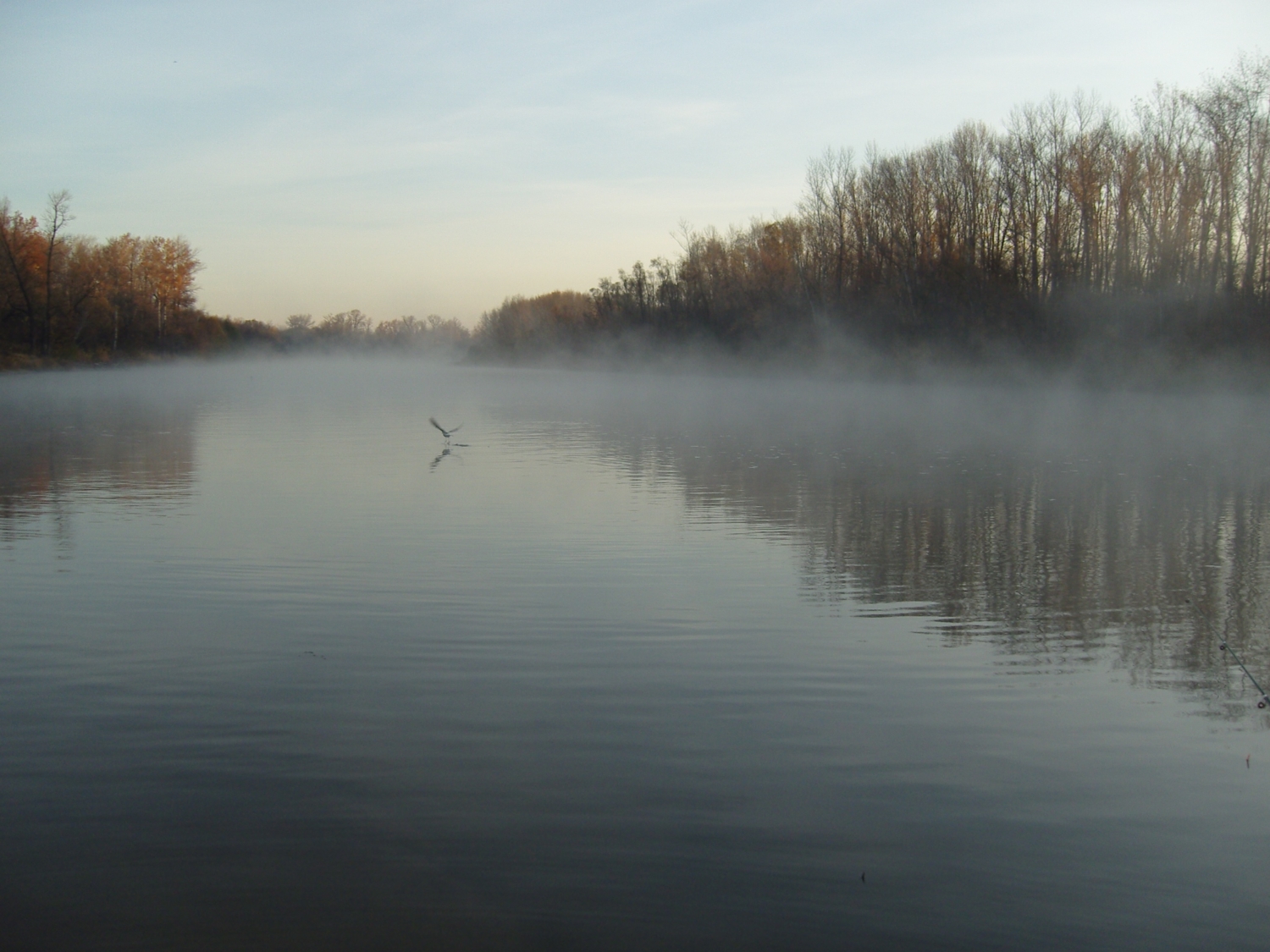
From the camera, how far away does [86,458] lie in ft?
66.4

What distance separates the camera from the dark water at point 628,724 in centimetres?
442

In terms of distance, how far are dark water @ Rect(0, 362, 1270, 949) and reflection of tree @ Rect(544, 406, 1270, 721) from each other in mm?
79

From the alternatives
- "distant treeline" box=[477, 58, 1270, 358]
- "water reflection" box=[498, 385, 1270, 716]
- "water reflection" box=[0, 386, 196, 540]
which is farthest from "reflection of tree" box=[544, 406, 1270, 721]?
"distant treeline" box=[477, 58, 1270, 358]

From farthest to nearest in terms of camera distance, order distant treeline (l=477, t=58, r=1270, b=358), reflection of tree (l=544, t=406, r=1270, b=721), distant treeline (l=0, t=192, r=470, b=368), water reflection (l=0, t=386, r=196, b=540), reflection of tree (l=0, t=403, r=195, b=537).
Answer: distant treeline (l=0, t=192, r=470, b=368), distant treeline (l=477, t=58, r=1270, b=358), reflection of tree (l=0, t=403, r=195, b=537), water reflection (l=0, t=386, r=196, b=540), reflection of tree (l=544, t=406, r=1270, b=721)

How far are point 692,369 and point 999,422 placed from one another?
51864mm

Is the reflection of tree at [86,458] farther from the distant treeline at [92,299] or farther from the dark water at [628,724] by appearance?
the distant treeline at [92,299]

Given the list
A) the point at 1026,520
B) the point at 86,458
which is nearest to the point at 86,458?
the point at 86,458

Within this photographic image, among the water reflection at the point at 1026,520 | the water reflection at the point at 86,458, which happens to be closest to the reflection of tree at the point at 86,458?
the water reflection at the point at 86,458

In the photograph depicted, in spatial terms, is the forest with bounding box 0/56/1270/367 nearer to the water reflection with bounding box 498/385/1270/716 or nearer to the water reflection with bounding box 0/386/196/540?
the water reflection with bounding box 498/385/1270/716

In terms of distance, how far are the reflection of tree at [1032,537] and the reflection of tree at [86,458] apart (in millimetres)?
7966

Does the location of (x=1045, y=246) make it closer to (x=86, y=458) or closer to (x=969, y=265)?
(x=969, y=265)

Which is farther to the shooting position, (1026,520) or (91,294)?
(91,294)

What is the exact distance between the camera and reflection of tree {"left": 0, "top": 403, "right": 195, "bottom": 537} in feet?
50.0

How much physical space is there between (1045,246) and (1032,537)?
1672 inches
